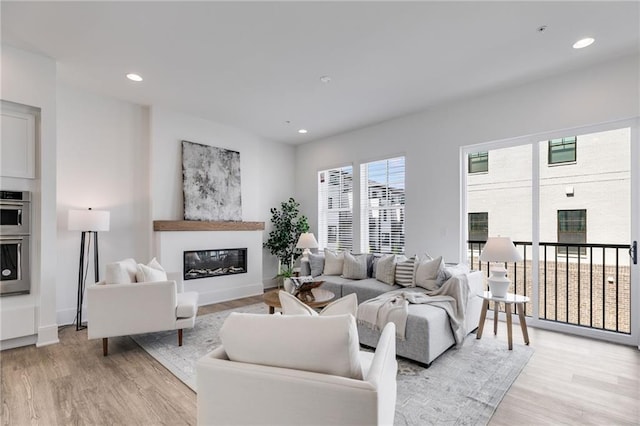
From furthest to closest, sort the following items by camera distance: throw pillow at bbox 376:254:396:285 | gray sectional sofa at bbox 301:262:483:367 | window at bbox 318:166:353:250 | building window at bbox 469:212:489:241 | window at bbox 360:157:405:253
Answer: window at bbox 318:166:353:250
window at bbox 360:157:405:253
building window at bbox 469:212:489:241
throw pillow at bbox 376:254:396:285
gray sectional sofa at bbox 301:262:483:367

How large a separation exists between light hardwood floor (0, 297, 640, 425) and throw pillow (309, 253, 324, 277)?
8.52 ft

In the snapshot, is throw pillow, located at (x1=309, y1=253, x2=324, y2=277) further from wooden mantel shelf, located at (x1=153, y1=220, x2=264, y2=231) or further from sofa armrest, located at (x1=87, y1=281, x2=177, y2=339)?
sofa armrest, located at (x1=87, y1=281, x2=177, y2=339)

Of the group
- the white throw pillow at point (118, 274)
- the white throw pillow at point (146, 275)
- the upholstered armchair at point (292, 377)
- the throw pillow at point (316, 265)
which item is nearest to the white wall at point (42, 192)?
the white throw pillow at point (118, 274)

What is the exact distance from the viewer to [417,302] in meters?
3.08

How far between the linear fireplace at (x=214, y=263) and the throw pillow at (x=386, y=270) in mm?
2549

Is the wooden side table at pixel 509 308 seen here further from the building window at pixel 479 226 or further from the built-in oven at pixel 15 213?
the built-in oven at pixel 15 213

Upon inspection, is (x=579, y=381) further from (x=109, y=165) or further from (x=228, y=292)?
(x=109, y=165)

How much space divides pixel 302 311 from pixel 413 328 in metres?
1.50

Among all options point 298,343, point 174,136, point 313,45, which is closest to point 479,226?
point 313,45

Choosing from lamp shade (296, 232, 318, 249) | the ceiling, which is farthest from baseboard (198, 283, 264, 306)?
the ceiling

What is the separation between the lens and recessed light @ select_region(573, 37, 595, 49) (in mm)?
2863

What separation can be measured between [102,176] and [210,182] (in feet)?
4.81

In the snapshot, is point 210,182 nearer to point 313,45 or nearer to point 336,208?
point 336,208

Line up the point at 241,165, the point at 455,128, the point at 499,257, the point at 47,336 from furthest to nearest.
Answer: the point at 241,165 < the point at 455,128 < the point at 47,336 < the point at 499,257
